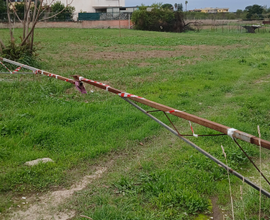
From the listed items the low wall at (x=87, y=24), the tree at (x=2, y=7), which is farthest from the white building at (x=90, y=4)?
the tree at (x=2, y=7)

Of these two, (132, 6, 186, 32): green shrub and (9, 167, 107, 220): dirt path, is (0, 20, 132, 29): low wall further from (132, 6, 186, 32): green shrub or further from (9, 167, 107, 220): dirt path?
(9, 167, 107, 220): dirt path

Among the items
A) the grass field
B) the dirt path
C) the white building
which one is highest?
the white building

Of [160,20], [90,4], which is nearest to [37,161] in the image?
[160,20]

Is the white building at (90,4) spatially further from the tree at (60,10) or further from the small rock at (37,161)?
the small rock at (37,161)

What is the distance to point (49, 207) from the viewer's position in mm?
3402

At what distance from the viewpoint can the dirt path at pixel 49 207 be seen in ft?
10.6

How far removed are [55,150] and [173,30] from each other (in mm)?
34914

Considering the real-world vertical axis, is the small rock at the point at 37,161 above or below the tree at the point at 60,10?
below

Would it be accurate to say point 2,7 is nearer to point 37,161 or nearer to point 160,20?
point 160,20

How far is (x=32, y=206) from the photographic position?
3426 mm

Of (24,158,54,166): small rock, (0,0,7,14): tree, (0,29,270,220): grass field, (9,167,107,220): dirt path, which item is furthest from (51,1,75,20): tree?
(9,167,107,220): dirt path

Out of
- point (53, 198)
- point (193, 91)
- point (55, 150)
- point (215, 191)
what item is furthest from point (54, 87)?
point (215, 191)

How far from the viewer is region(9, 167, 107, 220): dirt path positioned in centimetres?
323

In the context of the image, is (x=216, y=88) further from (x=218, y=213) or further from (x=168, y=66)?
(x=218, y=213)
